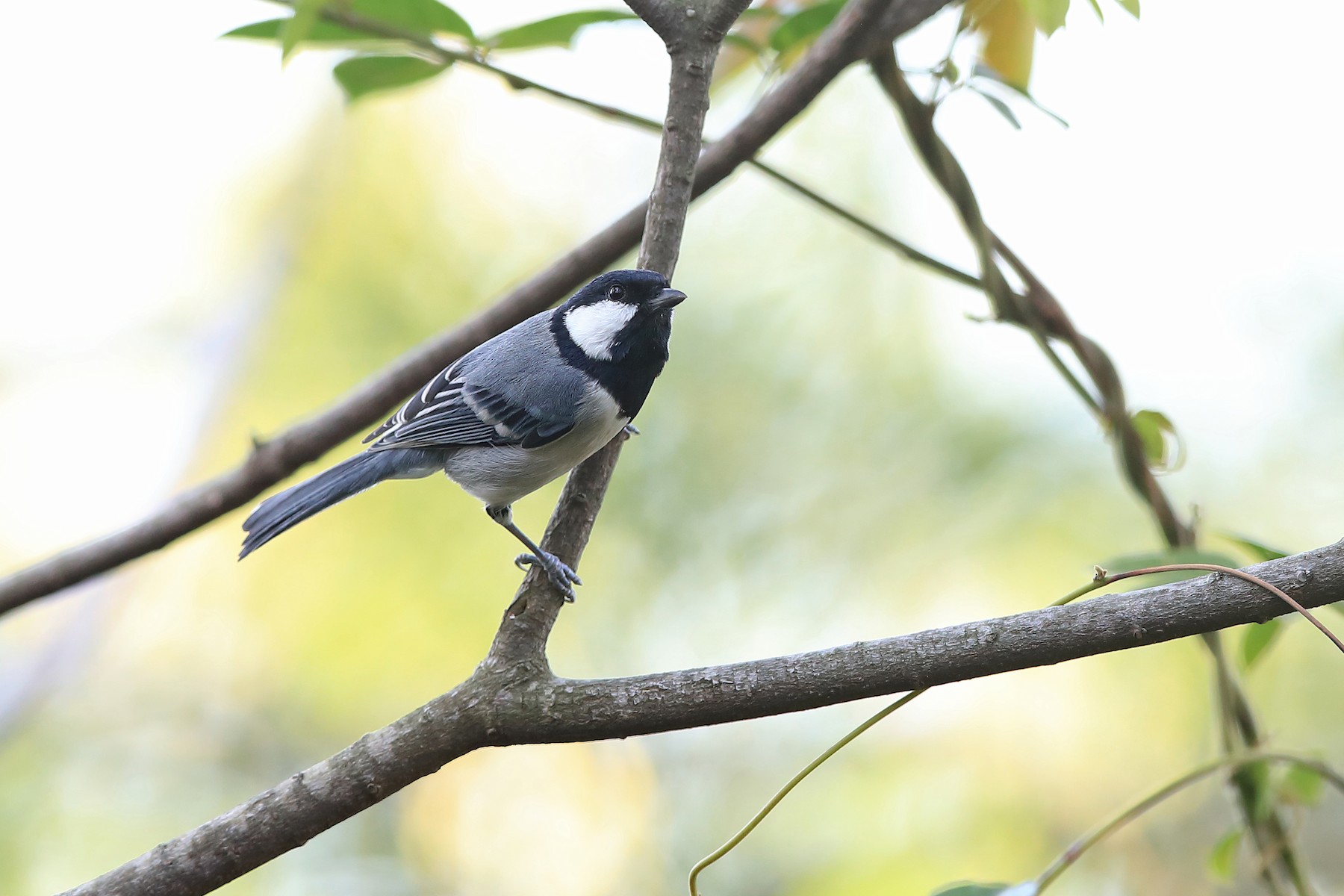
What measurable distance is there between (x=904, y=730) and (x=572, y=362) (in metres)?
2.15

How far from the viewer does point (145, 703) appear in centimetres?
434

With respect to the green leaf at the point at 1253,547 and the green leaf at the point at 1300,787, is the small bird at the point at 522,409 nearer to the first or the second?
the green leaf at the point at 1253,547

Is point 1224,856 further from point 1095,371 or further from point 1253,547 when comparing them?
point 1095,371

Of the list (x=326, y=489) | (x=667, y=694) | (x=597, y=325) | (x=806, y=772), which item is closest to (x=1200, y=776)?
(x=806, y=772)

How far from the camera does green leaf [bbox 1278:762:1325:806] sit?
158 centimetres

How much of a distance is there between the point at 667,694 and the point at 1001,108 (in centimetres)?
103

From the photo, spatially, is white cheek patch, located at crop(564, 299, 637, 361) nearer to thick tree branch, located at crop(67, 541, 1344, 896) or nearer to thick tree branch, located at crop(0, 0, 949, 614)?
thick tree branch, located at crop(0, 0, 949, 614)

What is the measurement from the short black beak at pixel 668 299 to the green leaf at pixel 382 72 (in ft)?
1.71

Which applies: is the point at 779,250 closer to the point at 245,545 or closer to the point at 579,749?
the point at 579,749

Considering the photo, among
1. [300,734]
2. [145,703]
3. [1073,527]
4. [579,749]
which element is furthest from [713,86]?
[145,703]

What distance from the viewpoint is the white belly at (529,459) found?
1.88 metres

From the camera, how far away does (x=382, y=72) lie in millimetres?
1712

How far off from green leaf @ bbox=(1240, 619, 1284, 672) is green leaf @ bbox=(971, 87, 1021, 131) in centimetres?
A: 79

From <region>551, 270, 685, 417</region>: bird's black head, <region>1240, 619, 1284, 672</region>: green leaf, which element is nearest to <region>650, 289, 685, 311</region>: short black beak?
<region>551, 270, 685, 417</region>: bird's black head
